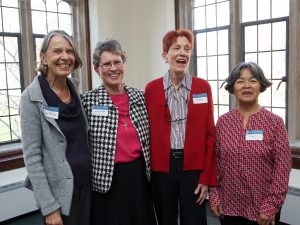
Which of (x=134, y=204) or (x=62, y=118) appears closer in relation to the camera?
(x=62, y=118)

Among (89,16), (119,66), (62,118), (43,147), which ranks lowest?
(43,147)

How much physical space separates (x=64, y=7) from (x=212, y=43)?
2028 millimetres

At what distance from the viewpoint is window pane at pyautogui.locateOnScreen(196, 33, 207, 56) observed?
395 cm

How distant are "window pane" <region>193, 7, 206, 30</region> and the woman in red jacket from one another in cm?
229

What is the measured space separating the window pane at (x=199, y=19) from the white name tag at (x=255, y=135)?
8.58 feet

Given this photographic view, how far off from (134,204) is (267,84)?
1.02 meters

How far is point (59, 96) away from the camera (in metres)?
1.58

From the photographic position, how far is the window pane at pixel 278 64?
321 centimetres

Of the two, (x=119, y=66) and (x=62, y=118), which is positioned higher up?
(x=119, y=66)

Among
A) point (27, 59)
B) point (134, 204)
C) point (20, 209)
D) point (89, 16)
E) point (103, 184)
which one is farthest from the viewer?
point (89, 16)

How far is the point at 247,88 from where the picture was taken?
166 cm

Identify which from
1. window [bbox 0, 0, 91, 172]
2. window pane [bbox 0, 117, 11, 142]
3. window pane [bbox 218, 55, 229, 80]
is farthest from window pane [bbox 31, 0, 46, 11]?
window pane [bbox 218, 55, 229, 80]

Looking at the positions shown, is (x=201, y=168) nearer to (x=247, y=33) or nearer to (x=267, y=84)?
(x=267, y=84)

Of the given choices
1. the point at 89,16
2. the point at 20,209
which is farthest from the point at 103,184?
the point at 89,16
